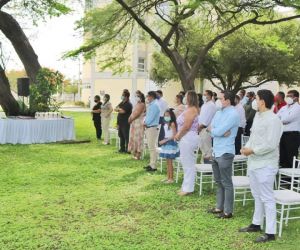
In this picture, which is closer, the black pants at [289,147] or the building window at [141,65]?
the black pants at [289,147]

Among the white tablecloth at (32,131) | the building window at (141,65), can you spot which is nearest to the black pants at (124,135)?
the white tablecloth at (32,131)

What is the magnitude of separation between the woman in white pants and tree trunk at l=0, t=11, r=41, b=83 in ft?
38.8

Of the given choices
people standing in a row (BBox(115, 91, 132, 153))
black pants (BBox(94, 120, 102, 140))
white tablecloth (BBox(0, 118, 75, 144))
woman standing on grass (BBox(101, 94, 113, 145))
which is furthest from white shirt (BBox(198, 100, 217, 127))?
white tablecloth (BBox(0, 118, 75, 144))

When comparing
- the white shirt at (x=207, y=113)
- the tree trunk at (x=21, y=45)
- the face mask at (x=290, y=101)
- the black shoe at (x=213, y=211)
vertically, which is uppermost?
the tree trunk at (x=21, y=45)

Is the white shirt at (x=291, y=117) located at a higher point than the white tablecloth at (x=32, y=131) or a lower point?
higher

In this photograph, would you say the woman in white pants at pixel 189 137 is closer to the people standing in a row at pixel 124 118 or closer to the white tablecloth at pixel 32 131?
the people standing in a row at pixel 124 118

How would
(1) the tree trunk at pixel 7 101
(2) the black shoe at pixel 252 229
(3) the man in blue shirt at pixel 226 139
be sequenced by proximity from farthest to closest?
(1) the tree trunk at pixel 7 101 < (3) the man in blue shirt at pixel 226 139 < (2) the black shoe at pixel 252 229

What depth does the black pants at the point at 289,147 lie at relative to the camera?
27.4 ft

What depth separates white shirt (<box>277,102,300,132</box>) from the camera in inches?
319

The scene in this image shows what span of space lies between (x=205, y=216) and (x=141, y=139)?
5.13 meters

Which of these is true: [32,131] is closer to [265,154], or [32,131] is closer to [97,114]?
[97,114]

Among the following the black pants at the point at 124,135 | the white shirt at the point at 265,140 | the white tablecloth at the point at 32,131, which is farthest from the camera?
the white tablecloth at the point at 32,131

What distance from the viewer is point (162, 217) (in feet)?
20.3

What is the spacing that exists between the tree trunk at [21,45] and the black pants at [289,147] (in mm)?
11938
